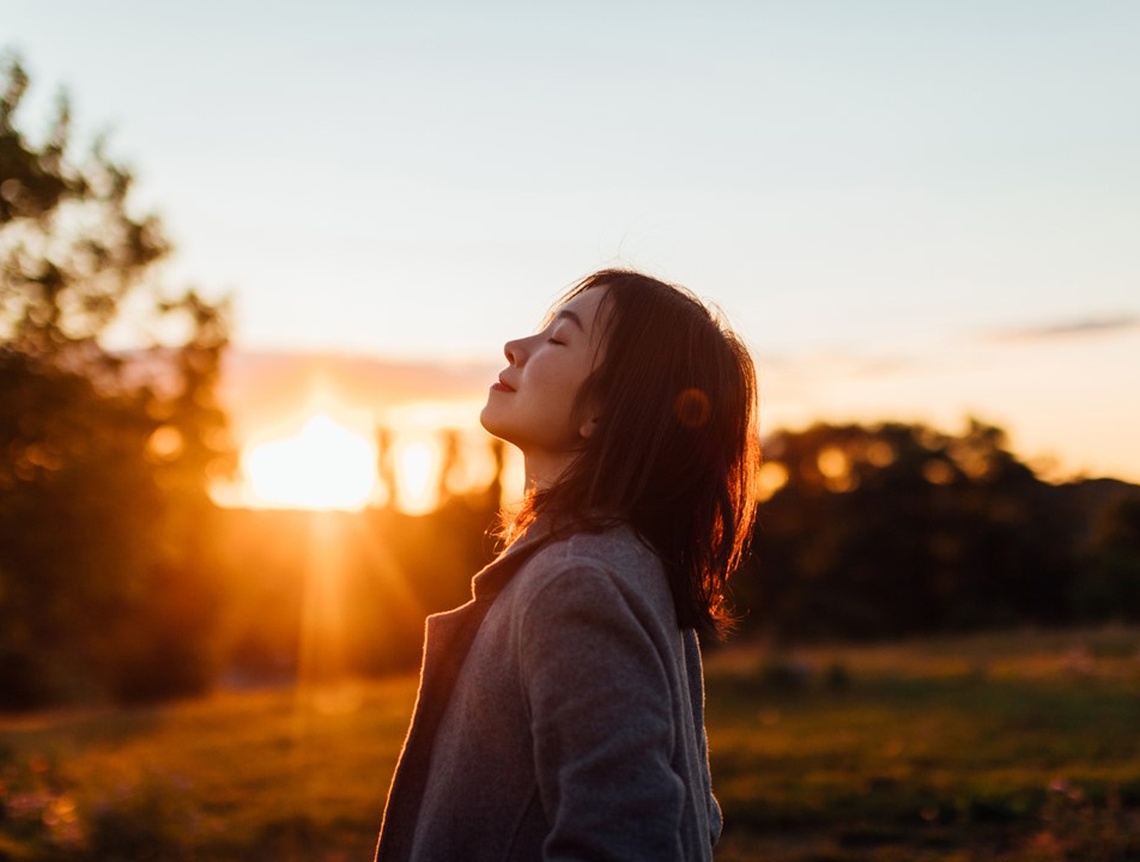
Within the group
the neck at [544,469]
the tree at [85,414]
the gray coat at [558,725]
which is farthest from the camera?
the tree at [85,414]

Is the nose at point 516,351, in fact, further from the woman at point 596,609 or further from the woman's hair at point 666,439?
the woman's hair at point 666,439

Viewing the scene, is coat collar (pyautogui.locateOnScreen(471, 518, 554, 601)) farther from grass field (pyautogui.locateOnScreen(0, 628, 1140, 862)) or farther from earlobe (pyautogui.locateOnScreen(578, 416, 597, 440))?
grass field (pyautogui.locateOnScreen(0, 628, 1140, 862))

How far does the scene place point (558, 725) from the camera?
1.55 metres

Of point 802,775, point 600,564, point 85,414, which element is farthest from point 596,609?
Answer: point 85,414

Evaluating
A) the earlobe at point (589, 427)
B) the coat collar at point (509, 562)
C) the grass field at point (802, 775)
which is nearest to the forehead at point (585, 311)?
the earlobe at point (589, 427)

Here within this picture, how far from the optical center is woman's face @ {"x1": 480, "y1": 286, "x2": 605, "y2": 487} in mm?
1877

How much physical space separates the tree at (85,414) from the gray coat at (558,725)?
531 inches

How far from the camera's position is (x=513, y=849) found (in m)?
1.65

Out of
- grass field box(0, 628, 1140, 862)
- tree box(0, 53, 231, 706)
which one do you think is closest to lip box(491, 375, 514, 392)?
grass field box(0, 628, 1140, 862)

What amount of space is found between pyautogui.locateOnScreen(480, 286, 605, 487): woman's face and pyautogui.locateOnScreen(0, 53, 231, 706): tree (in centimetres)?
1340

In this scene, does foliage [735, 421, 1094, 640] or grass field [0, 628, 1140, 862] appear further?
foliage [735, 421, 1094, 640]

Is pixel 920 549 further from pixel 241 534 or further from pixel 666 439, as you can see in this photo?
pixel 666 439

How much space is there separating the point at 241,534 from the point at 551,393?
31.6 m

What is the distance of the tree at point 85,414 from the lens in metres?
14.2
